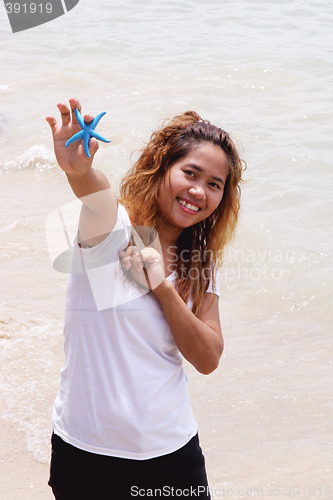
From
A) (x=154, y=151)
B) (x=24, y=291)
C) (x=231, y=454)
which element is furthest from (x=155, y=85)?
(x=154, y=151)

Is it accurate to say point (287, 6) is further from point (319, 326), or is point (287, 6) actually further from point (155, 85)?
point (319, 326)

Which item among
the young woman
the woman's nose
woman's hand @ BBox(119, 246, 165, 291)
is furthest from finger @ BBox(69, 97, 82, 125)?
the woman's nose

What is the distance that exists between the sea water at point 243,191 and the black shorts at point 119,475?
109 cm

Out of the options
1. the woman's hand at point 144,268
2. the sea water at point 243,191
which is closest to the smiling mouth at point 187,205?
the woman's hand at point 144,268

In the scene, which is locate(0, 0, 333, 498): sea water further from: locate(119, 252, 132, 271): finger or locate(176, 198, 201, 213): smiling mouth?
locate(119, 252, 132, 271): finger

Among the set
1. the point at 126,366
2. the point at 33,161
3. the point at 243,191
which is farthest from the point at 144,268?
the point at 33,161

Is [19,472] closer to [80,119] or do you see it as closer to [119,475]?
[119,475]

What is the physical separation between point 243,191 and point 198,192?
4.23m

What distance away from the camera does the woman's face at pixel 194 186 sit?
1.86 metres

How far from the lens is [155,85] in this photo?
29.1ft

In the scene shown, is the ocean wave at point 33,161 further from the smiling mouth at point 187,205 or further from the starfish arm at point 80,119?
the starfish arm at point 80,119

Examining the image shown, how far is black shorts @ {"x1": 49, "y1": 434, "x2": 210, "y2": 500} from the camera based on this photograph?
5.60 feet

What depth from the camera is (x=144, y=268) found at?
169 centimetres

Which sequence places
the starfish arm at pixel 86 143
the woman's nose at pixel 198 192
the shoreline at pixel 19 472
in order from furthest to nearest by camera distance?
the shoreline at pixel 19 472, the woman's nose at pixel 198 192, the starfish arm at pixel 86 143
